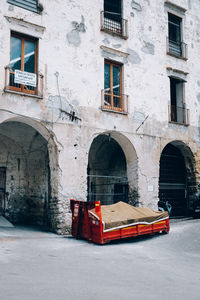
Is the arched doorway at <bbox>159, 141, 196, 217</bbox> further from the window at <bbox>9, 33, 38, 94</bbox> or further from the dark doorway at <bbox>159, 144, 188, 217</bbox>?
the window at <bbox>9, 33, 38, 94</bbox>

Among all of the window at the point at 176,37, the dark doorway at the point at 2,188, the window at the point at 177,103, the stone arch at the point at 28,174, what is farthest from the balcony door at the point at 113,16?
the dark doorway at the point at 2,188

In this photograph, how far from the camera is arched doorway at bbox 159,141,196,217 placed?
17.4 metres

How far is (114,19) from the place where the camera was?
595 inches

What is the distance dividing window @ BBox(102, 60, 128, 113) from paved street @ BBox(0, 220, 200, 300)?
18.4 feet

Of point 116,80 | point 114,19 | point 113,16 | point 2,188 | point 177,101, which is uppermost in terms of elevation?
point 113,16

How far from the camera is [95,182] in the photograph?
17578mm

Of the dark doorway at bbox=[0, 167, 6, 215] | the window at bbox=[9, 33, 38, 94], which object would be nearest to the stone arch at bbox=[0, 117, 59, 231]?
the dark doorway at bbox=[0, 167, 6, 215]

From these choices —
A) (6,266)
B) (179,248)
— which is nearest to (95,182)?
(179,248)

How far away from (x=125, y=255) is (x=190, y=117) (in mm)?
10026

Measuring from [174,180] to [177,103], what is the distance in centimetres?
389

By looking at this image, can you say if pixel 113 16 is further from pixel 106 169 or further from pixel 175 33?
pixel 106 169

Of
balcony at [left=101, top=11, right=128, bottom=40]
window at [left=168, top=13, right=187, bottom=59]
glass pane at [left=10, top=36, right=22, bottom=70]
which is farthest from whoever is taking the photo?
window at [left=168, top=13, right=187, bottom=59]

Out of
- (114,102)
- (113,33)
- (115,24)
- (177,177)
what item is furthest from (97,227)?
(115,24)

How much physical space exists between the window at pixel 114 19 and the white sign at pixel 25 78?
430 cm
